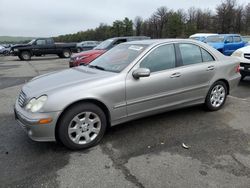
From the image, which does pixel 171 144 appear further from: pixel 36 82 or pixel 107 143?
pixel 36 82

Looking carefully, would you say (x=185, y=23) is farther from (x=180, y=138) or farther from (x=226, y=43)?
(x=180, y=138)

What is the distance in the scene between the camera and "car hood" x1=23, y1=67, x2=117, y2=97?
332cm

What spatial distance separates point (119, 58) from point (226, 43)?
37.4 ft

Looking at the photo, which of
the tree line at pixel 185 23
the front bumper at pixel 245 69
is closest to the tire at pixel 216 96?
the front bumper at pixel 245 69

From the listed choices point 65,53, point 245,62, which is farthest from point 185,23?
point 245,62

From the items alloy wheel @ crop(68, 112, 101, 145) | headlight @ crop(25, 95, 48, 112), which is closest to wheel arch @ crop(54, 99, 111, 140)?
alloy wheel @ crop(68, 112, 101, 145)

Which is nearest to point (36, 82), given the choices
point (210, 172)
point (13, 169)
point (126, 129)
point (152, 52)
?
point (13, 169)

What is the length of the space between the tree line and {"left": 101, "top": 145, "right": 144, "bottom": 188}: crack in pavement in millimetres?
48109

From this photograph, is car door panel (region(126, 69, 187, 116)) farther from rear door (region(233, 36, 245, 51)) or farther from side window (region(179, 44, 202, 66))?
rear door (region(233, 36, 245, 51))

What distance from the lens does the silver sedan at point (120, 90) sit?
3.19 m

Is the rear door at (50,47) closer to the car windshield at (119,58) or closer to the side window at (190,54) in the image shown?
the car windshield at (119,58)

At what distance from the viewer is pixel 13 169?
2.95m

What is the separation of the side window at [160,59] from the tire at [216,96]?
1.16 m

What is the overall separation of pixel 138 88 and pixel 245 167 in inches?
70.2
